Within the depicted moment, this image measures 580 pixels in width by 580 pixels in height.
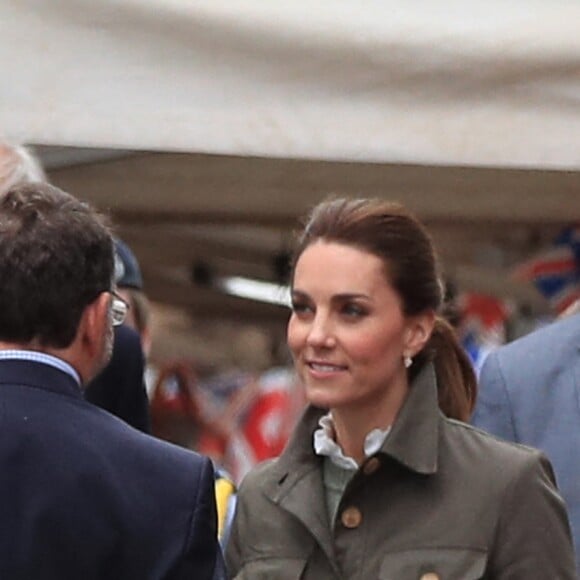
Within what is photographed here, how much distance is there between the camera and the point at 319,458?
2.81m

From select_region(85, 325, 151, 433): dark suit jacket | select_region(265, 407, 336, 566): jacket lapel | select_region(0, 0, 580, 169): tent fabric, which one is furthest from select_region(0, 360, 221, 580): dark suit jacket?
select_region(85, 325, 151, 433): dark suit jacket

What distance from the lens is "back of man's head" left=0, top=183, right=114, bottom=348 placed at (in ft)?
7.67

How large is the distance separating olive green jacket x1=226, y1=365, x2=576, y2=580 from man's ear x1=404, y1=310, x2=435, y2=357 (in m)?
0.05

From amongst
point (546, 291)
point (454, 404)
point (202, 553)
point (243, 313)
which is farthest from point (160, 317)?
point (202, 553)

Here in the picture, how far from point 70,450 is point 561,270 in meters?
2.42

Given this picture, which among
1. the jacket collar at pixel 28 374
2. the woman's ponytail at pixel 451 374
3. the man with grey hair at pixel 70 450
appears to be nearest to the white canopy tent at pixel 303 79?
the woman's ponytail at pixel 451 374

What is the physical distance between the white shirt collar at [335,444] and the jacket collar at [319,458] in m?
0.01

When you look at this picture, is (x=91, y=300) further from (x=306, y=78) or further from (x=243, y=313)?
(x=243, y=313)

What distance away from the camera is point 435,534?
2.64 metres

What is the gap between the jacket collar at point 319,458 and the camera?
8.84 feet

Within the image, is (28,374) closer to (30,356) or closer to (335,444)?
(30,356)

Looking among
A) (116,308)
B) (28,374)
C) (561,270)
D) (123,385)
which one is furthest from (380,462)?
(561,270)

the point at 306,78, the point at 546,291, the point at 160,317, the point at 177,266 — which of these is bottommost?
the point at 160,317

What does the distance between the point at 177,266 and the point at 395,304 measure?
334 cm
